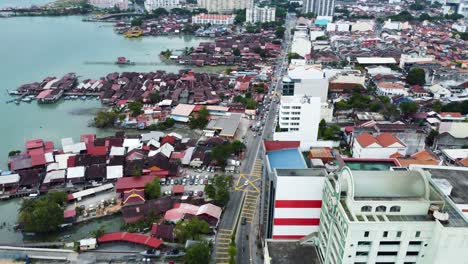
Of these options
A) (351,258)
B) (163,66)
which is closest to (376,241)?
(351,258)

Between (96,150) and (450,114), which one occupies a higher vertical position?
(450,114)

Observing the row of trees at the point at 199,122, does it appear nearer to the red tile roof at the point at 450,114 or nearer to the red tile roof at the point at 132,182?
the red tile roof at the point at 132,182

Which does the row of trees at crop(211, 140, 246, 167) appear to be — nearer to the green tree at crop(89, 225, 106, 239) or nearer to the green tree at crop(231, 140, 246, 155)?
the green tree at crop(231, 140, 246, 155)

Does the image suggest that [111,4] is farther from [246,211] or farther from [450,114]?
[246,211]

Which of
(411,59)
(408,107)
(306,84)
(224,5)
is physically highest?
(224,5)

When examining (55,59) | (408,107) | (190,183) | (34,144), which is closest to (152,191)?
(190,183)

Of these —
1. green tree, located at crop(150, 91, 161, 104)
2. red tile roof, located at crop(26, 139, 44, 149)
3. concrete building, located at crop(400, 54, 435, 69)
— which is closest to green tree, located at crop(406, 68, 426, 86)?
concrete building, located at crop(400, 54, 435, 69)
